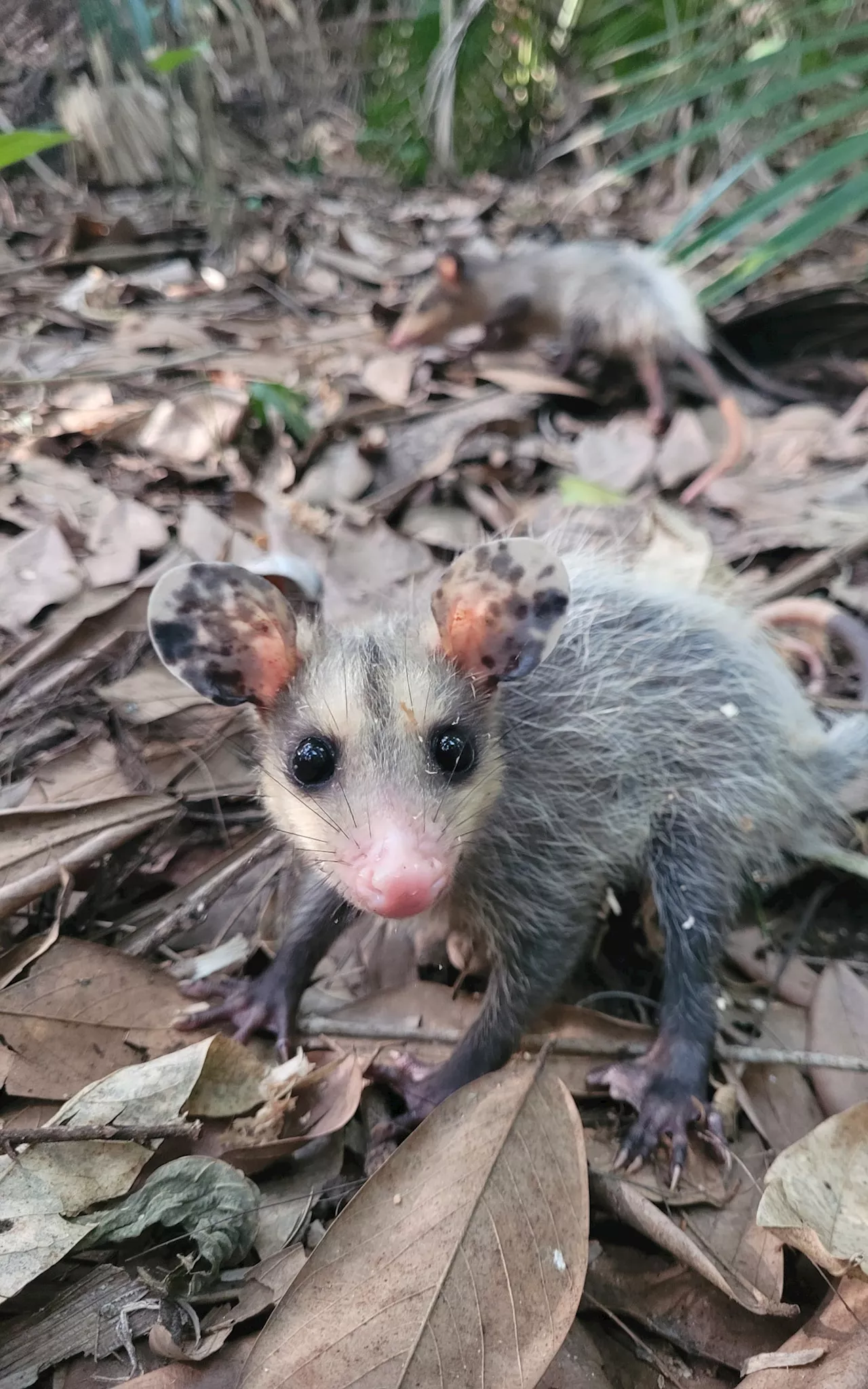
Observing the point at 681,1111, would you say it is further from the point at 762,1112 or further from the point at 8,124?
the point at 8,124

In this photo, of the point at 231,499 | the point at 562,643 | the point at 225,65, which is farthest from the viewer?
the point at 225,65

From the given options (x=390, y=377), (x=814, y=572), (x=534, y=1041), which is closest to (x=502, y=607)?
(x=534, y=1041)

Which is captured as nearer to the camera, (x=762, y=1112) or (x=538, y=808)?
(x=762, y=1112)

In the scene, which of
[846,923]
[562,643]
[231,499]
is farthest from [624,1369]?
[231,499]

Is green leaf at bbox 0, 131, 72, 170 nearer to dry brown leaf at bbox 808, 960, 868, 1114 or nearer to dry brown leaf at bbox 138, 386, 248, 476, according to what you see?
dry brown leaf at bbox 138, 386, 248, 476

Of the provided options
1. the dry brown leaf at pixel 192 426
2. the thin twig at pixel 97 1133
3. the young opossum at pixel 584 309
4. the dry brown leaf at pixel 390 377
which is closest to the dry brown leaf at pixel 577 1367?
the thin twig at pixel 97 1133

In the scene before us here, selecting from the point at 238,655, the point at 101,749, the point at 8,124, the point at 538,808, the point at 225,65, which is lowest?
the point at 101,749
